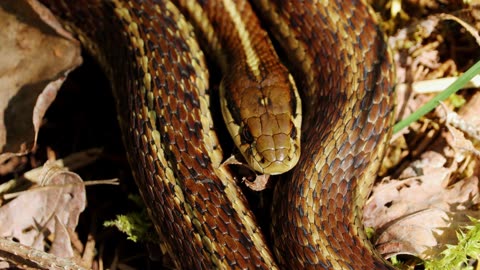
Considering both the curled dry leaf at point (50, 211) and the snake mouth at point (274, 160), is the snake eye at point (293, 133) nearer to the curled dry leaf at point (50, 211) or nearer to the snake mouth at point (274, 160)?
the snake mouth at point (274, 160)

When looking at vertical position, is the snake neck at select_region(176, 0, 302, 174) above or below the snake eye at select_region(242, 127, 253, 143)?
above

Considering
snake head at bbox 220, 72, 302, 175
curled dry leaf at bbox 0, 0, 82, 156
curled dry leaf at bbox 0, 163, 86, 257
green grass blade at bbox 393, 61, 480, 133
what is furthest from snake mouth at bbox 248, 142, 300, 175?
curled dry leaf at bbox 0, 0, 82, 156

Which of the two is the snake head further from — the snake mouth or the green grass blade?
the green grass blade

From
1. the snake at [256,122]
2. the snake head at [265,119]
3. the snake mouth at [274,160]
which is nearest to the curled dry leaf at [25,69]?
the snake at [256,122]

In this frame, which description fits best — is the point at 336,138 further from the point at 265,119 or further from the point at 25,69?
the point at 25,69

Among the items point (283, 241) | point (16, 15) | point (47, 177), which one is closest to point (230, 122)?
point (283, 241)

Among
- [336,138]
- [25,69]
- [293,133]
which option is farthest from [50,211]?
[336,138]
